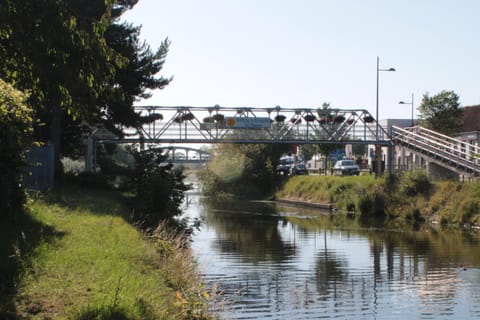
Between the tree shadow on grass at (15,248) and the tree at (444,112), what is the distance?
49954mm

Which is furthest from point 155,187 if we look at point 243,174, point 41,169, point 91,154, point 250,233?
point 243,174

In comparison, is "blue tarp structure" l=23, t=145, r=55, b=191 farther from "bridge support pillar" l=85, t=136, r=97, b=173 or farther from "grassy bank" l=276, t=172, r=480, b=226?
"grassy bank" l=276, t=172, r=480, b=226

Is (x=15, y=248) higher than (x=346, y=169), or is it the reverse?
(x=346, y=169)

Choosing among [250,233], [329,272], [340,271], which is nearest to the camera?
[329,272]

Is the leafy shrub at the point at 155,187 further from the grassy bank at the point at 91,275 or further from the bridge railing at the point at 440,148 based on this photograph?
the bridge railing at the point at 440,148

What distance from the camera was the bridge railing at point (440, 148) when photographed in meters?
43.9

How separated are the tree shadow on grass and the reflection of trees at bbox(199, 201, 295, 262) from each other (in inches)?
443

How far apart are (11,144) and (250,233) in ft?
70.9

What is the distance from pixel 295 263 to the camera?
2453 cm

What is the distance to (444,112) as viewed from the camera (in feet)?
199

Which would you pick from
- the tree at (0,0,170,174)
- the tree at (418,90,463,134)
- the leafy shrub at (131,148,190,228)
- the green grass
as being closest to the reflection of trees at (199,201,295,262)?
the leafy shrub at (131,148,190,228)

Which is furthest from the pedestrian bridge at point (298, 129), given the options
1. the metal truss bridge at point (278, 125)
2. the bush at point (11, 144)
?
the bush at point (11, 144)

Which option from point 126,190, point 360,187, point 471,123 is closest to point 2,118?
point 126,190

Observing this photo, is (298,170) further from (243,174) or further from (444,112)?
(444,112)
